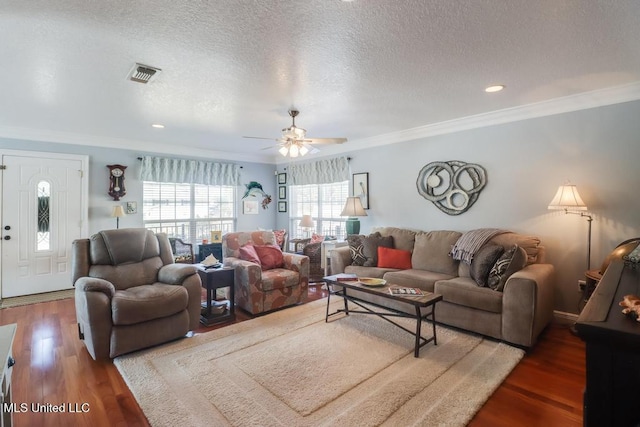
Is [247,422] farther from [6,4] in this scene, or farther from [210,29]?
[6,4]

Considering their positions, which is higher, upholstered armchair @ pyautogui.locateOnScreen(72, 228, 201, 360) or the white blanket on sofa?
the white blanket on sofa

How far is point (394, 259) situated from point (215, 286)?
89.2 inches

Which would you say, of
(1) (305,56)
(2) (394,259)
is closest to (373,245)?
(2) (394,259)

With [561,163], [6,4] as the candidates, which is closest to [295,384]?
[6,4]

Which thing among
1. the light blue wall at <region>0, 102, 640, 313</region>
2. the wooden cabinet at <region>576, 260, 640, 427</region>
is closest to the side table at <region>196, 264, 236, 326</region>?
the light blue wall at <region>0, 102, 640, 313</region>

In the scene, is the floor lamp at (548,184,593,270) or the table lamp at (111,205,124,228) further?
the table lamp at (111,205,124,228)

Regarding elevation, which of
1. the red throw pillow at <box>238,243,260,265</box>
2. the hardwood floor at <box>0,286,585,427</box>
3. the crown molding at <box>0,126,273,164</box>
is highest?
the crown molding at <box>0,126,273,164</box>

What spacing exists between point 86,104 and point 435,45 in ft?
11.7

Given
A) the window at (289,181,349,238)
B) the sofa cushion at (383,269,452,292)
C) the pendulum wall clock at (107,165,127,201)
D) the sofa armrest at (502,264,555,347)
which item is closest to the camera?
the sofa armrest at (502,264,555,347)

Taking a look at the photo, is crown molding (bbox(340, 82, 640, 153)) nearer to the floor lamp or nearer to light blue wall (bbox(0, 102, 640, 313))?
light blue wall (bbox(0, 102, 640, 313))

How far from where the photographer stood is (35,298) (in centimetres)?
439

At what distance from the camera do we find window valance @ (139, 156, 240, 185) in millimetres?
5398

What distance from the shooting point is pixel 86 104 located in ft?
11.2

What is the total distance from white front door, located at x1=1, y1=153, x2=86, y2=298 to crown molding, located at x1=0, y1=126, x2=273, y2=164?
0.26m
